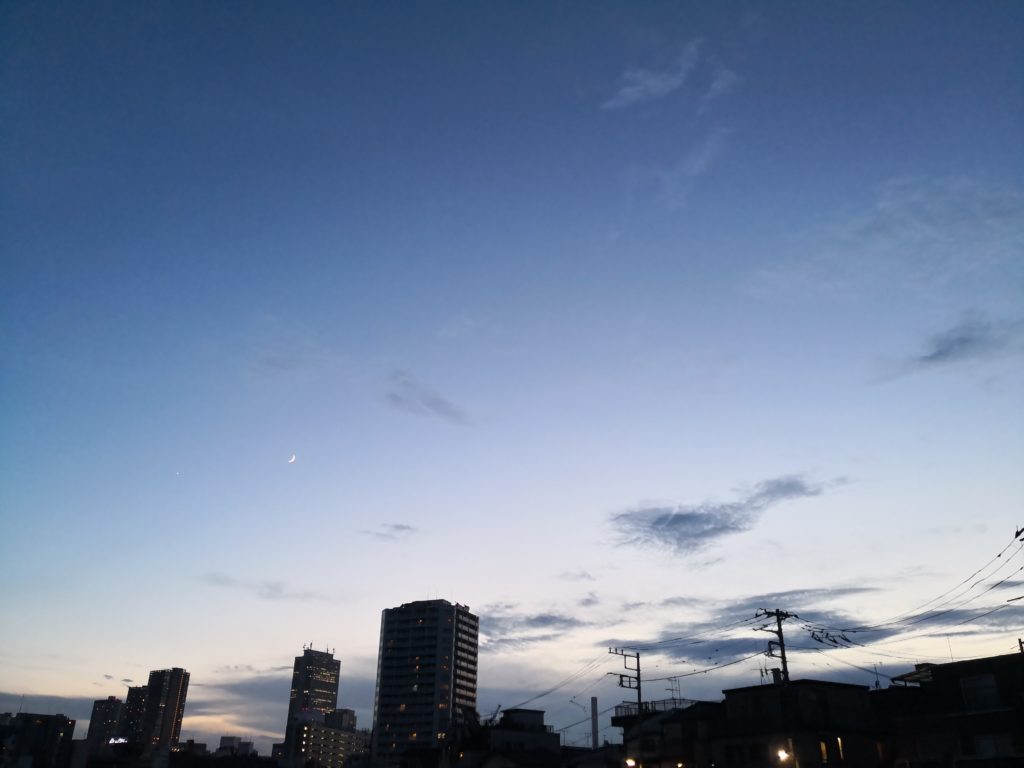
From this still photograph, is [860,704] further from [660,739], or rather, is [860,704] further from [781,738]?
[660,739]

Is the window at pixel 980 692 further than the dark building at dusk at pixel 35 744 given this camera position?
No

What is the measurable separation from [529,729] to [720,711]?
35219 millimetres

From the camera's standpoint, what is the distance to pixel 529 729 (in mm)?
91312

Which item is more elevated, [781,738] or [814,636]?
[814,636]

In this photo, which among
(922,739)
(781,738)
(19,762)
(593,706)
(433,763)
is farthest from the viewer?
(19,762)

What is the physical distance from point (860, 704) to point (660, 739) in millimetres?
16908

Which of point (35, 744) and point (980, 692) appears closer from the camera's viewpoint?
point (980, 692)

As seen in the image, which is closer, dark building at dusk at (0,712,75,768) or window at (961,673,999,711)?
window at (961,673,999,711)

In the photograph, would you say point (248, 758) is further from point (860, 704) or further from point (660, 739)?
point (860, 704)

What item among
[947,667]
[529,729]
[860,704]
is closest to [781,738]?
[860,704]

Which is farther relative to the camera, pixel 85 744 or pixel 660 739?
pixel 85 744

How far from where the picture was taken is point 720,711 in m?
63.3

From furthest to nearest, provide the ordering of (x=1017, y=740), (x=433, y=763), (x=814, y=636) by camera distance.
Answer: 1. (x=433, y=763)
2. (x=814, y=636)
3. (x=1017, y=740)

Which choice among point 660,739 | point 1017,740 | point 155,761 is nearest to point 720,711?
point 660,739
